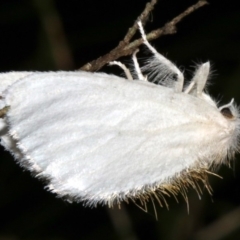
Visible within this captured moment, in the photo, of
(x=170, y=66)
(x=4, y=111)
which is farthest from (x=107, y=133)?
(x=170, y=66)

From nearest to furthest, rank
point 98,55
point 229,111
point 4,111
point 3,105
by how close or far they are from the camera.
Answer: point 4,111
point 3,105
point 229,111
point 98,55

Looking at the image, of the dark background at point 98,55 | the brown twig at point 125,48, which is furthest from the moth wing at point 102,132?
the dark background at point 98,55

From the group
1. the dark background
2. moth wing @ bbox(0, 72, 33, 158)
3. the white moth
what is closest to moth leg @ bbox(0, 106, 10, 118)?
the white moth

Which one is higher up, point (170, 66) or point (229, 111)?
point (170, 66)

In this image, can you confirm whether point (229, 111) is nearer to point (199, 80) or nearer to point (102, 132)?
point (199, 80)

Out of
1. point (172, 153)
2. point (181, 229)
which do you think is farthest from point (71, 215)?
point (172, 153)

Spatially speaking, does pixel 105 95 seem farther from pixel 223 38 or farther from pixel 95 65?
pixel 223 38

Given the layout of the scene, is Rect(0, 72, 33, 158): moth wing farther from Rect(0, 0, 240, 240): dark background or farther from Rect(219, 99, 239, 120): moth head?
Rect(0, 0, 240, 240): dark background
